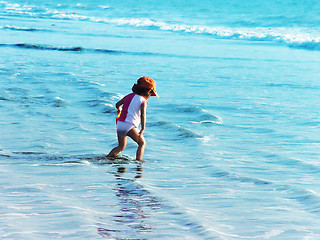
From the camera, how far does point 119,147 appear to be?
671 cm

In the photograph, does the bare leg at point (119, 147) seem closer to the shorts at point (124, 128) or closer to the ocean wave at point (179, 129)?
the shorts at point (124, 128)

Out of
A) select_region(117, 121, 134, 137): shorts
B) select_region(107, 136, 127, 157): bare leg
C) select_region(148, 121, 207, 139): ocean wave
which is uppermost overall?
select_region(117, 121, 134, 137): shorts

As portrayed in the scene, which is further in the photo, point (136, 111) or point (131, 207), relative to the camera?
point (136, 111)

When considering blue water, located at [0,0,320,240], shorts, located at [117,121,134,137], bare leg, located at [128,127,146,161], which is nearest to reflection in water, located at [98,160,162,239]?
blue water, located at [0,0,320,240]

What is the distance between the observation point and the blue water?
452 cm

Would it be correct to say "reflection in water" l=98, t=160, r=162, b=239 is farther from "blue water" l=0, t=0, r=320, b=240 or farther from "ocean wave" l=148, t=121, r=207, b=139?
"ocean wave" l=148, t=121, r=207, b=139

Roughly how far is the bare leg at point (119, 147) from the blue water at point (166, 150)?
146 mm

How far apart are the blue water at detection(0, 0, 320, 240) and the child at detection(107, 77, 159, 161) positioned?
31cm

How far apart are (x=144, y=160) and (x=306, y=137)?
2761 millimetres

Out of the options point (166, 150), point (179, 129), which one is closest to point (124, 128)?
point (166, 150)

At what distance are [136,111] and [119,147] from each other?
1.64 feet

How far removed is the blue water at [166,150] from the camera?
452cm

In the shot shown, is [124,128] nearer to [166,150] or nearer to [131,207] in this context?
[166,150]

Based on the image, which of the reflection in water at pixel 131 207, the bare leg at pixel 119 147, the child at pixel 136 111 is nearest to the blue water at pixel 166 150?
the reflection in water at pixel 131 207
